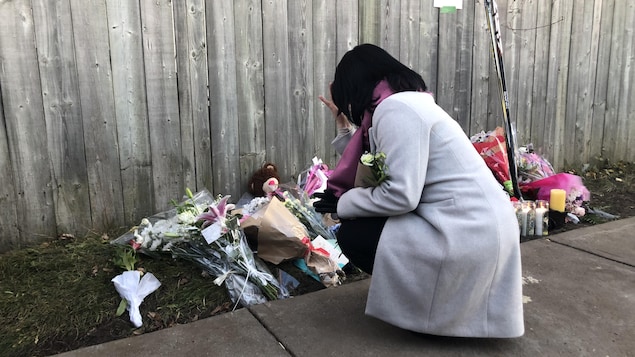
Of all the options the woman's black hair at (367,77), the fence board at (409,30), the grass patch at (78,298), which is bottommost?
the grass patch at (78,298)

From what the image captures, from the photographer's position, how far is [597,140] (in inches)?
230

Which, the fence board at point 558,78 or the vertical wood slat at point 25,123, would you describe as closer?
the vertical wood slat at point 25,123

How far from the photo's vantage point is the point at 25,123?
315 centimetres

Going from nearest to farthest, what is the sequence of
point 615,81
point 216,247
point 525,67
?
point 216,247, point 525,67, point 615,81

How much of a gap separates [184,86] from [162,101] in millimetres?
188

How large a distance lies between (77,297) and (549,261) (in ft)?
9.51

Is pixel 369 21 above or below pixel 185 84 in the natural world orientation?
above

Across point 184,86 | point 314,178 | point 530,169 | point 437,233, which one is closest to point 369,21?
point 314,178

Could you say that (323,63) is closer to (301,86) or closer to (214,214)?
(301,86)

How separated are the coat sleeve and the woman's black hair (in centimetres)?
15

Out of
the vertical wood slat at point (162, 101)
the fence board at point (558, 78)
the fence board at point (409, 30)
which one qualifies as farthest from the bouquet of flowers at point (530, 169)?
the vertical wood slat at point (162, 101)

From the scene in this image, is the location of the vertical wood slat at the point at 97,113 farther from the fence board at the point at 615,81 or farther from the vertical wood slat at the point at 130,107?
the fence board at the point at 615,81

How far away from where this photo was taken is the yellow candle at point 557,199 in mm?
4125

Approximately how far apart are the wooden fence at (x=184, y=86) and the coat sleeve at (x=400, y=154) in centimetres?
186
